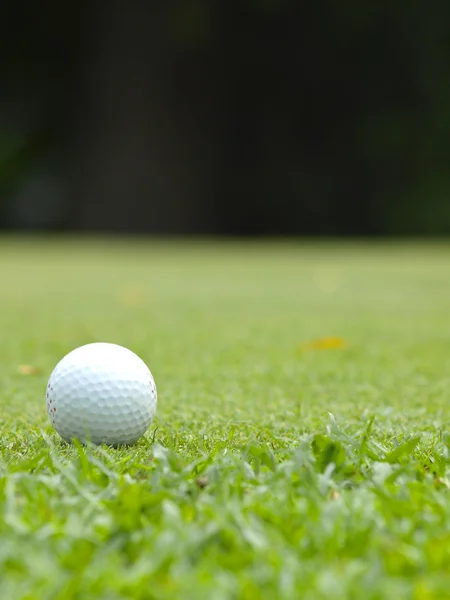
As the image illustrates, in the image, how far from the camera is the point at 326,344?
10.7 feet

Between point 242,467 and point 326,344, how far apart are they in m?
1.85

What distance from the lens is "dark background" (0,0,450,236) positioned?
51.9 feet

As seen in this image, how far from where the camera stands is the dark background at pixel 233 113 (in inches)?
623

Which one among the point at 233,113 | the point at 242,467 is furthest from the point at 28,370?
the point at 233,113

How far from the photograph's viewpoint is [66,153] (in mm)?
17328

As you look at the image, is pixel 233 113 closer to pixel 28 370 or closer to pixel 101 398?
pixel 28 370

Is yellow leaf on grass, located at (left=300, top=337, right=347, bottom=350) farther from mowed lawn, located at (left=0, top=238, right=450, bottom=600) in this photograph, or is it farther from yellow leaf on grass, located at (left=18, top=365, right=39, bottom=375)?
yellow leaf on grass, located at (left=18, top=365, right=39, bottom=375)

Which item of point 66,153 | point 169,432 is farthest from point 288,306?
point 66,153

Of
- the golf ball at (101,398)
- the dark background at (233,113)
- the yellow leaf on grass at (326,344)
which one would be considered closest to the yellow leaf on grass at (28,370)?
the golf ball at (101,398)

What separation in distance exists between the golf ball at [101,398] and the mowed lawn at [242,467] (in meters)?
0.05

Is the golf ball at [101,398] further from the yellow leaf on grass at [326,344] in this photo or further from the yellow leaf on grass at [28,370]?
the yellow leaf on grass at [326,344]

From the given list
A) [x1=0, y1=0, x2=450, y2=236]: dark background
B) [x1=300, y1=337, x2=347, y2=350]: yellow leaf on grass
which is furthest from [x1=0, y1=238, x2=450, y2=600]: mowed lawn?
[x1=0, y1=0, x2=450, y2=236]: dark background

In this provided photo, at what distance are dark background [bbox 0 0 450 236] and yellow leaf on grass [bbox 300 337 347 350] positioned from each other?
1258 cm

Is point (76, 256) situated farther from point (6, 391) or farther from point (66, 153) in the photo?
point (66, 153)
